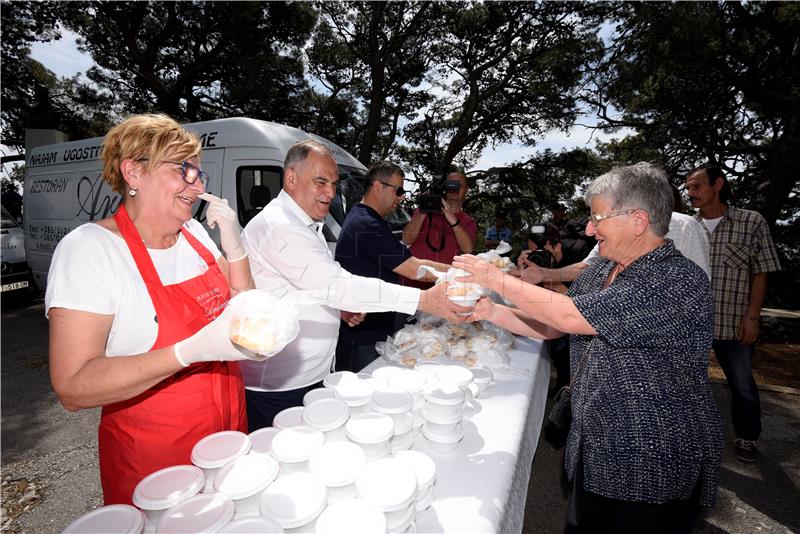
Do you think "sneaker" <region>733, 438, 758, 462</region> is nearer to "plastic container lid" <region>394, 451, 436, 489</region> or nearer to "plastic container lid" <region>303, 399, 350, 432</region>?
"plastic container lid" <region>394, 451, 436, 489</region>

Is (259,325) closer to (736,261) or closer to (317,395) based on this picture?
(317,395)

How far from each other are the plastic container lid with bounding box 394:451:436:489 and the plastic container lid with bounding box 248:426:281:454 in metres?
0.46

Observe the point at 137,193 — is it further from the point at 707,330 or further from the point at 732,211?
the point at 732,211

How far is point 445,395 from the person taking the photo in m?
1.54

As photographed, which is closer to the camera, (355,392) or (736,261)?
(355,392)

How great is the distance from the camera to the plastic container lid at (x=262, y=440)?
129 centimetres

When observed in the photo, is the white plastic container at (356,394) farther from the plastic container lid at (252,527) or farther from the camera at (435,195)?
the camera at (435,195)

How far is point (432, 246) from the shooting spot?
464 centimetres

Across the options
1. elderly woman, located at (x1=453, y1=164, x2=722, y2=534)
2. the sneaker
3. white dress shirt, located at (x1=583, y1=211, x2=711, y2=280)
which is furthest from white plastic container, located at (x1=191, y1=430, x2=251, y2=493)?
the sneaker

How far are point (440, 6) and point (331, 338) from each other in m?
14.3

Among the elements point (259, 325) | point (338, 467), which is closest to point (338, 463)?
point (338, 467)

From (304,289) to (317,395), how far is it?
2.19 feet

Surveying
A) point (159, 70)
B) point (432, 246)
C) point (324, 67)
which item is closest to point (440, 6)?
point (324, 67)

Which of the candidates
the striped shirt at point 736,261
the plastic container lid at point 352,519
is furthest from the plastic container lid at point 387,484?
the striped shirt at point 736,261
